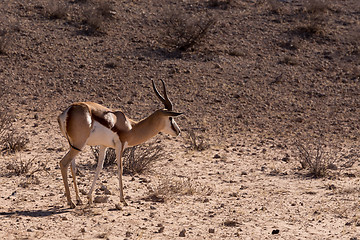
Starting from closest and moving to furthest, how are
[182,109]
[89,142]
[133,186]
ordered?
[89,142]
[133,186]
[182,109]

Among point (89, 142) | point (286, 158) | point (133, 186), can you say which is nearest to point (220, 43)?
point (286, 158)

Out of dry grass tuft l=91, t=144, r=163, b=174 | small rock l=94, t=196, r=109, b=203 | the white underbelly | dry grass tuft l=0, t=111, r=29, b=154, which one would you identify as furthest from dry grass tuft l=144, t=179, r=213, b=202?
dry grass tuft l=0, t=111, r=29, b=154

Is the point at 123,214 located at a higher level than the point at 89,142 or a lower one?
lower

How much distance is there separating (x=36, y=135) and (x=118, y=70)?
4808 millimetres

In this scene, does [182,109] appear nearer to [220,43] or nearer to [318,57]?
[220,43]

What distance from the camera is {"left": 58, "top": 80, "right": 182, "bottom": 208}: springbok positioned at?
779 cm

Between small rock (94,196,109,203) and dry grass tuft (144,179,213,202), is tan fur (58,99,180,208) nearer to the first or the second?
small rock (94,196,109,203)

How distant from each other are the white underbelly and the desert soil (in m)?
0.92

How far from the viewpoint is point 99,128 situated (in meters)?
7.94

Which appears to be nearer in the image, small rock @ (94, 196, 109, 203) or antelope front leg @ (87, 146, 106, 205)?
antelope front leg @ (87, 146, 106, 205)

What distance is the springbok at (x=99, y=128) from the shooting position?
25.6ft

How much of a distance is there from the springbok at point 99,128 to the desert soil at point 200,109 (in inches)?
29.1

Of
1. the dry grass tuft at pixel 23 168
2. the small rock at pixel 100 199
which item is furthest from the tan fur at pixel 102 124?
the dry grass tuft at pixel 23 168

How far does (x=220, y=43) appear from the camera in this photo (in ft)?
63.0
